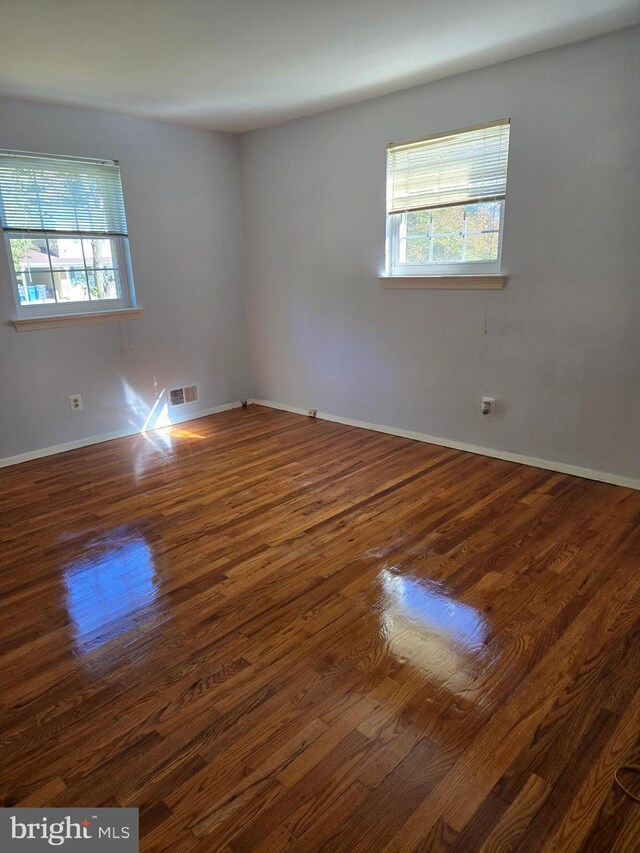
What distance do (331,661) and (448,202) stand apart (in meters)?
3.01

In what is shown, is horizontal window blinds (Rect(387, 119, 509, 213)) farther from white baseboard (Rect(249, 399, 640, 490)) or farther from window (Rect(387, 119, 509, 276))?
white baseboard (Rect(249, 399, 640, 490))

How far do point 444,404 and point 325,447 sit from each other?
3.08 feet

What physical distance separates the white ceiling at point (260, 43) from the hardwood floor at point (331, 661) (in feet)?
7.91

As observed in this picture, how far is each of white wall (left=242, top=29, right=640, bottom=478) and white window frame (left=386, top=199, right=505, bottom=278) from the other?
8 centimetres

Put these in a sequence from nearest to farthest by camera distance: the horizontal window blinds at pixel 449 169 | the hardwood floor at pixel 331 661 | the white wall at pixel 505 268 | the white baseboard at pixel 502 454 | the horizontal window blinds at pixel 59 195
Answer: the hardwood floor at pixel 331 661, the white wall at pixel 505 268, the white baseboard at pixel 502 454, the horizontal window blinds at pixel 449 169, the horizontal window blinds at pixel 59 195

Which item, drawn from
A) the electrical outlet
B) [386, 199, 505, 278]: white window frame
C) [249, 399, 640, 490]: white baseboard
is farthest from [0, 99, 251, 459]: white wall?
the electrical outlet

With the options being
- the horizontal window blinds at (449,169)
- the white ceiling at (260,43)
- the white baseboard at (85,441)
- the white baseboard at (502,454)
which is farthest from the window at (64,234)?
the horizontal window blinds at (449,169)

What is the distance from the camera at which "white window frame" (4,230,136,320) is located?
147 inches

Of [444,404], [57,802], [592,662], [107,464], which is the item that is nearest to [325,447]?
[444,404]

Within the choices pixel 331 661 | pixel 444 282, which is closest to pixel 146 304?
pixel 444 282

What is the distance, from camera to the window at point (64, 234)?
3672 mm

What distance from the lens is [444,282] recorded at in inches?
146

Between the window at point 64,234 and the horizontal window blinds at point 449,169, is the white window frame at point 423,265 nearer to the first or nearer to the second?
the horizontal window blinds at point 449,169

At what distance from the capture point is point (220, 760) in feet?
4.95
